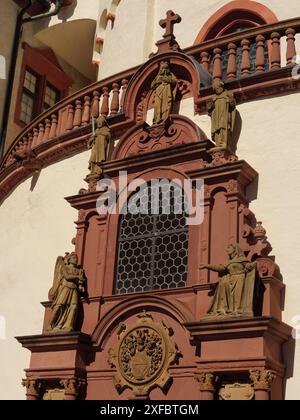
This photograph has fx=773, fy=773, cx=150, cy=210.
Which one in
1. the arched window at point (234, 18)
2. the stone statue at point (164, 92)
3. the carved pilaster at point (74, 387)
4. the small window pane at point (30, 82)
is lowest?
the carved pilaster at point (74, 387)

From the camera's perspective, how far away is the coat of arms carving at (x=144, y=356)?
34.7 ft

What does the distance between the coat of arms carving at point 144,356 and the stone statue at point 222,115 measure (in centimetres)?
280

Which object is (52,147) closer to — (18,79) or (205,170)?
(205,170)

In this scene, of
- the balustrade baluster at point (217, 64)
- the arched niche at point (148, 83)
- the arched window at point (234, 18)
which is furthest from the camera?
the arched window at point (234, 18)

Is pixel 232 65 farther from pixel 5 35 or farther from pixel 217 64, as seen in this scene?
pixel 5 35

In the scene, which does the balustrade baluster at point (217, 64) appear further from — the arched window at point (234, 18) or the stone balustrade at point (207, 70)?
the arched window at point (234, 18)

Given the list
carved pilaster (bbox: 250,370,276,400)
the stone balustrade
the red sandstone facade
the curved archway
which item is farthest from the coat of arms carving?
the curved archway

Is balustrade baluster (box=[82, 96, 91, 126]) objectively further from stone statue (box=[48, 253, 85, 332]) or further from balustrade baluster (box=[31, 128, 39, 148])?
stone statue (box=[48, 253, 85, 332])

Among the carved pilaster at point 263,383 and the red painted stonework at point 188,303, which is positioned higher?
the red painted stonework at point 188,303

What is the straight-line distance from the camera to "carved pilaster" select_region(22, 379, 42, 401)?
11.5 meters

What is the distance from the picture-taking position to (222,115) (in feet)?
37.6

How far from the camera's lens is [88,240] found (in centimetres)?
1232

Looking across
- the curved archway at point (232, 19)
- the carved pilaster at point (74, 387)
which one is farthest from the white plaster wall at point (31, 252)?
the curved archway at point (232, 19)

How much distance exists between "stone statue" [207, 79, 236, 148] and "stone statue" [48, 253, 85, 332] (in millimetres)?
2932
